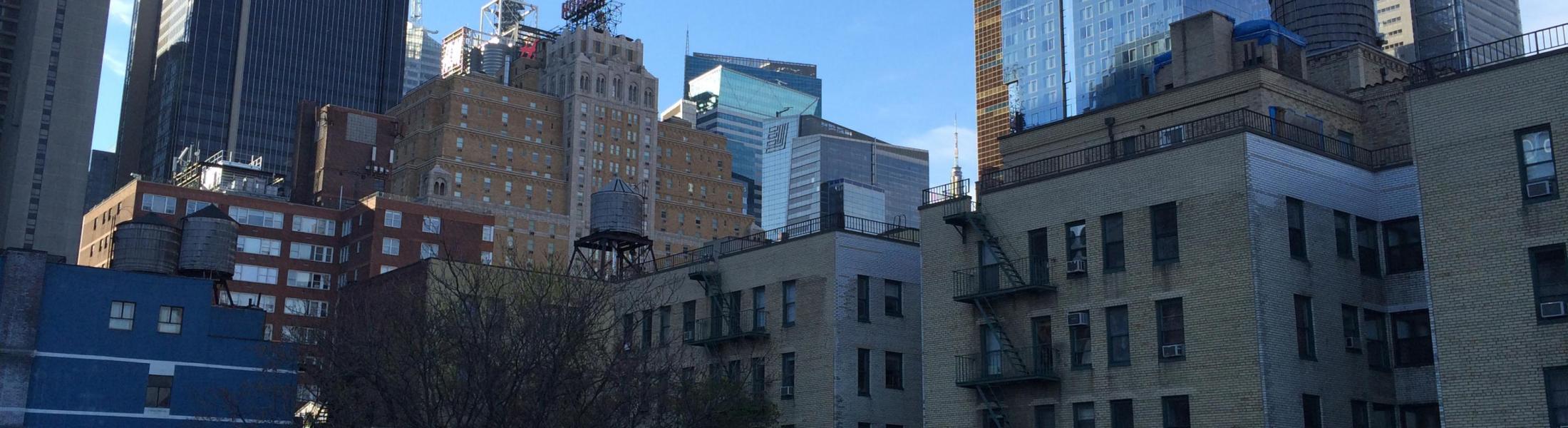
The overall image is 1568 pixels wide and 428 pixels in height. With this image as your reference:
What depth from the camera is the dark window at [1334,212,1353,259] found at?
47000mm

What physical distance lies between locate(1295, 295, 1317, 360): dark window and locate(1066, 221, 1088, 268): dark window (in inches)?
274

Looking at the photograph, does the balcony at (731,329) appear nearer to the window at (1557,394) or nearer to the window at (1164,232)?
the window at (1164,232)

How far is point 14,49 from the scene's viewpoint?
177m

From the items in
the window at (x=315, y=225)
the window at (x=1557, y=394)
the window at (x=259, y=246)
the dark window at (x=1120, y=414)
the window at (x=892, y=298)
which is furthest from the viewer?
the window at (x=315, y=225)

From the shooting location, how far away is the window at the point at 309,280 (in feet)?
468

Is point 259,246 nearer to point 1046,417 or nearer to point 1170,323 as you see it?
point 1046,417

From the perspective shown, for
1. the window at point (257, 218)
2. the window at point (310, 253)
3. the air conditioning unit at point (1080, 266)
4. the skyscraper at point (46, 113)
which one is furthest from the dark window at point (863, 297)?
the skyscraper at point (46, 113)

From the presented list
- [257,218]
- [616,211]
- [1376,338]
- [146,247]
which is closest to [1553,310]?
[1376,338]

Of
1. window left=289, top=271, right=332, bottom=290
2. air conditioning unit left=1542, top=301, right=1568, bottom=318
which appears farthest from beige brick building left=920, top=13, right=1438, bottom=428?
window left=289, top=271, right=332, bottom=290

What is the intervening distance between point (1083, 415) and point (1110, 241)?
560 centimetres

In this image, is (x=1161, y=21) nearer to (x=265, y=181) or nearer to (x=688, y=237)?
(x=688, y=237)

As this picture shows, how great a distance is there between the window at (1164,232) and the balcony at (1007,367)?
510 centimetres

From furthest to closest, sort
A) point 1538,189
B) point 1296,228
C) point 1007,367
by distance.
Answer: point 1007,367 < point 1296,228 < point 1538,189

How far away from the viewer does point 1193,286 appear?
44.9 m
